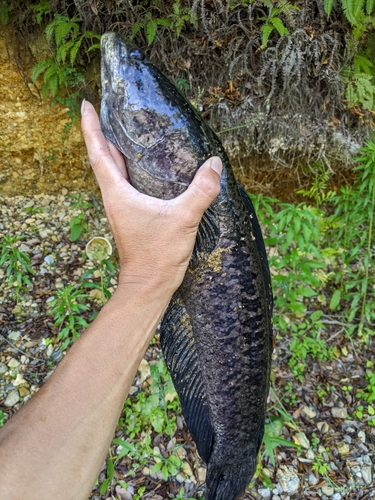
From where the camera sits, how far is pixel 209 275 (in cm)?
172

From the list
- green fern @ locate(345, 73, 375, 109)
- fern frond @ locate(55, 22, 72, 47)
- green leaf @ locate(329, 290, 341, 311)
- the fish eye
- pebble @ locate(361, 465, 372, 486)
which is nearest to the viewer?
the fish eye

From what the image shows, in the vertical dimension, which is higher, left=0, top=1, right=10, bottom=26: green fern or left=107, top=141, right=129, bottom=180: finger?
left=0, top=1, right=10, bottom=26: green fern

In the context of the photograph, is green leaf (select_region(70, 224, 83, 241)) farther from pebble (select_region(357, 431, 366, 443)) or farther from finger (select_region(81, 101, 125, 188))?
pebble (select_region(357, 431, 366, 443))

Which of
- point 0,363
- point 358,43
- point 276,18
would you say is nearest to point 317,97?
point 358,43

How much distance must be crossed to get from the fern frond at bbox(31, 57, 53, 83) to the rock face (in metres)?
0.35

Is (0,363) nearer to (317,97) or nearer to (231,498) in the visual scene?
(231,498)

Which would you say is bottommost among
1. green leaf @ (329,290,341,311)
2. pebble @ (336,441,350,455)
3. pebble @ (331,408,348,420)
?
pebble @ (336,441,350,455)

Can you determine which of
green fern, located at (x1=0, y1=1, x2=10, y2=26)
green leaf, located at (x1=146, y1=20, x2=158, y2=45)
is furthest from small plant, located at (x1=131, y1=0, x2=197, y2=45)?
green fern, located at (x1=0, y1=1, x2=10, y2=26)

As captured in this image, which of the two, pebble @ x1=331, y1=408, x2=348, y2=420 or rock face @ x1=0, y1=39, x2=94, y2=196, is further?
rock face @ x1=0, y1=39, x2=94, y2=196

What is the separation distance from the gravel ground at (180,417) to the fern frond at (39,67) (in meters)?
1.28

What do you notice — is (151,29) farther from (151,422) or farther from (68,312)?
(151,422)

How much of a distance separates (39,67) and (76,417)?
285cm

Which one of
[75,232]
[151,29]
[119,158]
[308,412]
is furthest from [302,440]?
[151,29]

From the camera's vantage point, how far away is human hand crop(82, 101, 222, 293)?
1498 millimetres
